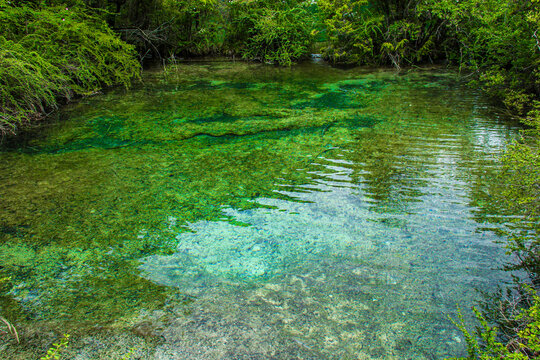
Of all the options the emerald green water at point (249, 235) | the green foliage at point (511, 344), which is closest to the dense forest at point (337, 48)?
the green foliage at point (511, 344)

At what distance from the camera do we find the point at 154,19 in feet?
28.9

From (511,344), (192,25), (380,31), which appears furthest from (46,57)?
(380,31)

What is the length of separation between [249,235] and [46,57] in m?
4.72

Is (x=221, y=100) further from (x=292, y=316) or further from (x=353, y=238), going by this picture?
(x=292, y=316)

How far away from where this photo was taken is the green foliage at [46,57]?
4.36 m

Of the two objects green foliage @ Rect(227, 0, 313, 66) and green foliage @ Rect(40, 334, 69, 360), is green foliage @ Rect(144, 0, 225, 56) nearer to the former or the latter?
green foliage @ Rect(227, 0, 313, 66)

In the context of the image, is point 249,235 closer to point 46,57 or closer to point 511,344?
point 511,344

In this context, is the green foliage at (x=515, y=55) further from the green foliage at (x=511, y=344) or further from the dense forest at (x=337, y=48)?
the green foliage at (x=511, y=344)

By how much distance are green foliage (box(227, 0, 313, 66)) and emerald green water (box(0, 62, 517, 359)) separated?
5444mm

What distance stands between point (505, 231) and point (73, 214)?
3213 millimetres

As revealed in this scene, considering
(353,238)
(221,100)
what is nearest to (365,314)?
(353,238)

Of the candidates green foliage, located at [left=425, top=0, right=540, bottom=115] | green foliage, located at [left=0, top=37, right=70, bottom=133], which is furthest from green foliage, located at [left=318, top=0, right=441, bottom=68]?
green foliage, located at [left=0, top=37, right=70, bottom=133]

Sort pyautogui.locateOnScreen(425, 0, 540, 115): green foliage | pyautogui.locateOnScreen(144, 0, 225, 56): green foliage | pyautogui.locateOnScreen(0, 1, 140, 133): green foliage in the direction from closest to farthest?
pyautogui.locateOnScreen(0, 1, 140, 133): green foliage
pyautogui.locateOnScreen(425, 0, 540, 115): green foliage
pyautogui.locateOnScreen(144, 0, 225, 56): green foliage

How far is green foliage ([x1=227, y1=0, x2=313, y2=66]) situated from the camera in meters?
9.55
